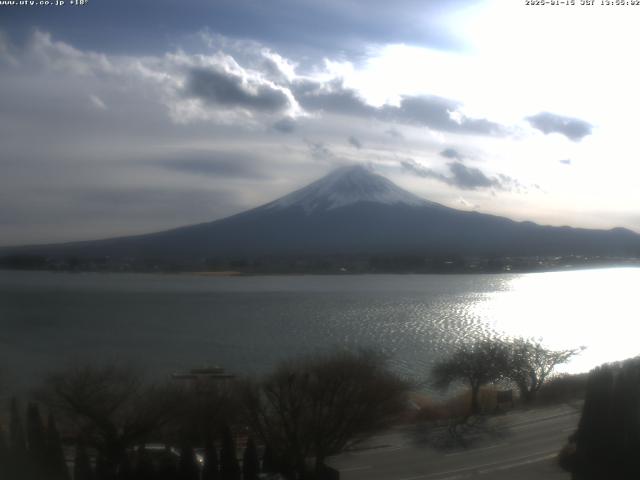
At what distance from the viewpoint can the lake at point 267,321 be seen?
38.3 ft

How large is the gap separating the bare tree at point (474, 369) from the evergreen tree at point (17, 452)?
608cm

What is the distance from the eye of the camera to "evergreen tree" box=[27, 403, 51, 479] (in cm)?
462

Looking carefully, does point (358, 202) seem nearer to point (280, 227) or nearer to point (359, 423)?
point (280, 227)

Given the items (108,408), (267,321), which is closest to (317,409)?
(108,408)

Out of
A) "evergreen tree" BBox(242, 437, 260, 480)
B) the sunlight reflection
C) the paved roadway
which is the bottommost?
the sunlight reflection

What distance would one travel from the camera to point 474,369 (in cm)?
962

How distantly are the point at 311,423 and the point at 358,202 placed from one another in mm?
51135

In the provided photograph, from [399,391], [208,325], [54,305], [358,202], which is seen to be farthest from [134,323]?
[358,202]

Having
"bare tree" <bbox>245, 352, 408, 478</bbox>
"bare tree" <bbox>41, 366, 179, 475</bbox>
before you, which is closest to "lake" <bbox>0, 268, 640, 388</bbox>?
"bare tree" <bbox>41, 366, 179, 475</bbox>

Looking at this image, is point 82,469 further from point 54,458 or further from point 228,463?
point 228,463

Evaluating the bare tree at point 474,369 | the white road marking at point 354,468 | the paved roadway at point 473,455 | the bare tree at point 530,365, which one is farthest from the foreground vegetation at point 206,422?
the bare tree at point 530,365

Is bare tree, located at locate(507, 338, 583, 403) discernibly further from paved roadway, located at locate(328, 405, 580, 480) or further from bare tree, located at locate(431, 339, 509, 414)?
paved roadway, located at locate(328, 405, 580, 480)

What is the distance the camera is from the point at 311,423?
18.6 feet

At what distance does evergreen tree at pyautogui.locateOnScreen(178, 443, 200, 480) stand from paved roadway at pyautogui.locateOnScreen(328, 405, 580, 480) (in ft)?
4.48
